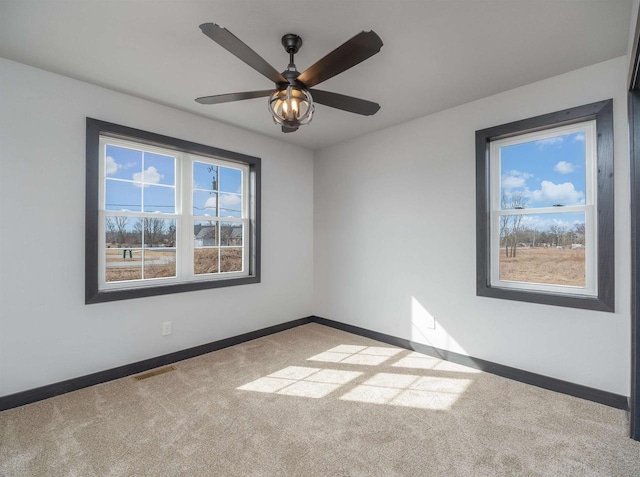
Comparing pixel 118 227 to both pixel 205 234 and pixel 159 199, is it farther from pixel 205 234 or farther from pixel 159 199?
pixel 205 234

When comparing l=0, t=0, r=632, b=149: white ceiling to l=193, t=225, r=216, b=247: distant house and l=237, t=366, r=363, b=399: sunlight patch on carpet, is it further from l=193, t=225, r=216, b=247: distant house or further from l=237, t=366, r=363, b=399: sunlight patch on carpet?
l=237, t=366, r=363, b=399: sunlight patch on carpet

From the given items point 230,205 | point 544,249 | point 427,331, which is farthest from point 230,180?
point 544,249

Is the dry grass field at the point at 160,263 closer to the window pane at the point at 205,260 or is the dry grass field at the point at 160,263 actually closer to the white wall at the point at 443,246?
the window pane at the point at 205,260

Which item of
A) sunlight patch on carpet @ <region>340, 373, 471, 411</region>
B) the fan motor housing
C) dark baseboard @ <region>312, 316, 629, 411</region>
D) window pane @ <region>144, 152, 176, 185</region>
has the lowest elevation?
sunlight patch on carpet @ <region>340, 373, 471, 411</region>

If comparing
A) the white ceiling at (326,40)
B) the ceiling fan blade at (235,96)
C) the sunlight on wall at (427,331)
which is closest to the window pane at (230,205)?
the white ceiling at (326,40)

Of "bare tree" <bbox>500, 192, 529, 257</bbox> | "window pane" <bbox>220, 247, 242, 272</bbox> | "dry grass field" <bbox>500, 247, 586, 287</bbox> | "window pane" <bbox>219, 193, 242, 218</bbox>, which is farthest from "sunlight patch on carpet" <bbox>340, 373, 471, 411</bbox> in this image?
"window pane" <bbox>219, 193, 242, 218</bbox>

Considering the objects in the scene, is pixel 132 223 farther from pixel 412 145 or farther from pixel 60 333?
pixel 412 145

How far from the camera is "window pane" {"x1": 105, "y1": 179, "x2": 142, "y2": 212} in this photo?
Result: 285 centimetres

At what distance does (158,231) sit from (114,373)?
138cm

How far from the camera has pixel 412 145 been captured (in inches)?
136

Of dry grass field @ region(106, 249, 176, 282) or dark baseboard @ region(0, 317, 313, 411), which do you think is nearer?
dark baseboard @ region(0, 317, 313, 411)

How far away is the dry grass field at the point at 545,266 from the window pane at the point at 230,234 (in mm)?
2991

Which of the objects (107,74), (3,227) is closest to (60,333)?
(3,227)

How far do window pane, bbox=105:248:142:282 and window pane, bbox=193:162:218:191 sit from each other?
0.97m
